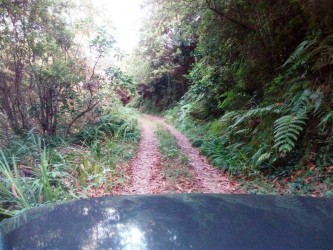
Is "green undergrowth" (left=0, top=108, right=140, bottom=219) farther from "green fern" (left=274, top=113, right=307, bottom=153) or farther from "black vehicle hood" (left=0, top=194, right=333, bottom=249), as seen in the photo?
"green fern" (left=274, top=113, right=307, bottom=153)

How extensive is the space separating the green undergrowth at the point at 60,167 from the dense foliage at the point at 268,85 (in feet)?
9.48

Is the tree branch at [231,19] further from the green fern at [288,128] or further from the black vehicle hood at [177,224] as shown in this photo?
the black vehicle hood at [177,224]

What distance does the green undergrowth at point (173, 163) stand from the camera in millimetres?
7205

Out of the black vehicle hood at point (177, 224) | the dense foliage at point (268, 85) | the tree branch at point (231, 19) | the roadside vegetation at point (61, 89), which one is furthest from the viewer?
the tree branch at point (231, 19)

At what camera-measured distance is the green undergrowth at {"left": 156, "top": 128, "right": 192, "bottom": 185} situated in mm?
7205

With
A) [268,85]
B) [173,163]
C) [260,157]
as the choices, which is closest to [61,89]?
[173,163]

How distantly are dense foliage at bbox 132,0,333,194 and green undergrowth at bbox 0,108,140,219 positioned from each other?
9.48ft

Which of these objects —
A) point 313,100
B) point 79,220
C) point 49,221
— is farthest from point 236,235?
point 313,100

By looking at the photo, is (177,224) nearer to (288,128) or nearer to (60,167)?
(288,128)

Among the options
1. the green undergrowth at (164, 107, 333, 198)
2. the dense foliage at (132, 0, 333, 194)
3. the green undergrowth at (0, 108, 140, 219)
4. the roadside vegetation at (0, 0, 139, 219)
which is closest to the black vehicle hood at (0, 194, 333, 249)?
the green undergrowth at (0, 108, 140, 219)

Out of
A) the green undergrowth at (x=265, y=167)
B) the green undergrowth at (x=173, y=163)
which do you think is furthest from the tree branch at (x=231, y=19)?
the green undergrowth at (x=173, y=163)

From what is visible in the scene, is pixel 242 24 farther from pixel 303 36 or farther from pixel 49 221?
pixel 49 221

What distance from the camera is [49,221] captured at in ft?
7.68

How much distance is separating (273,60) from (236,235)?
7.75 meters
